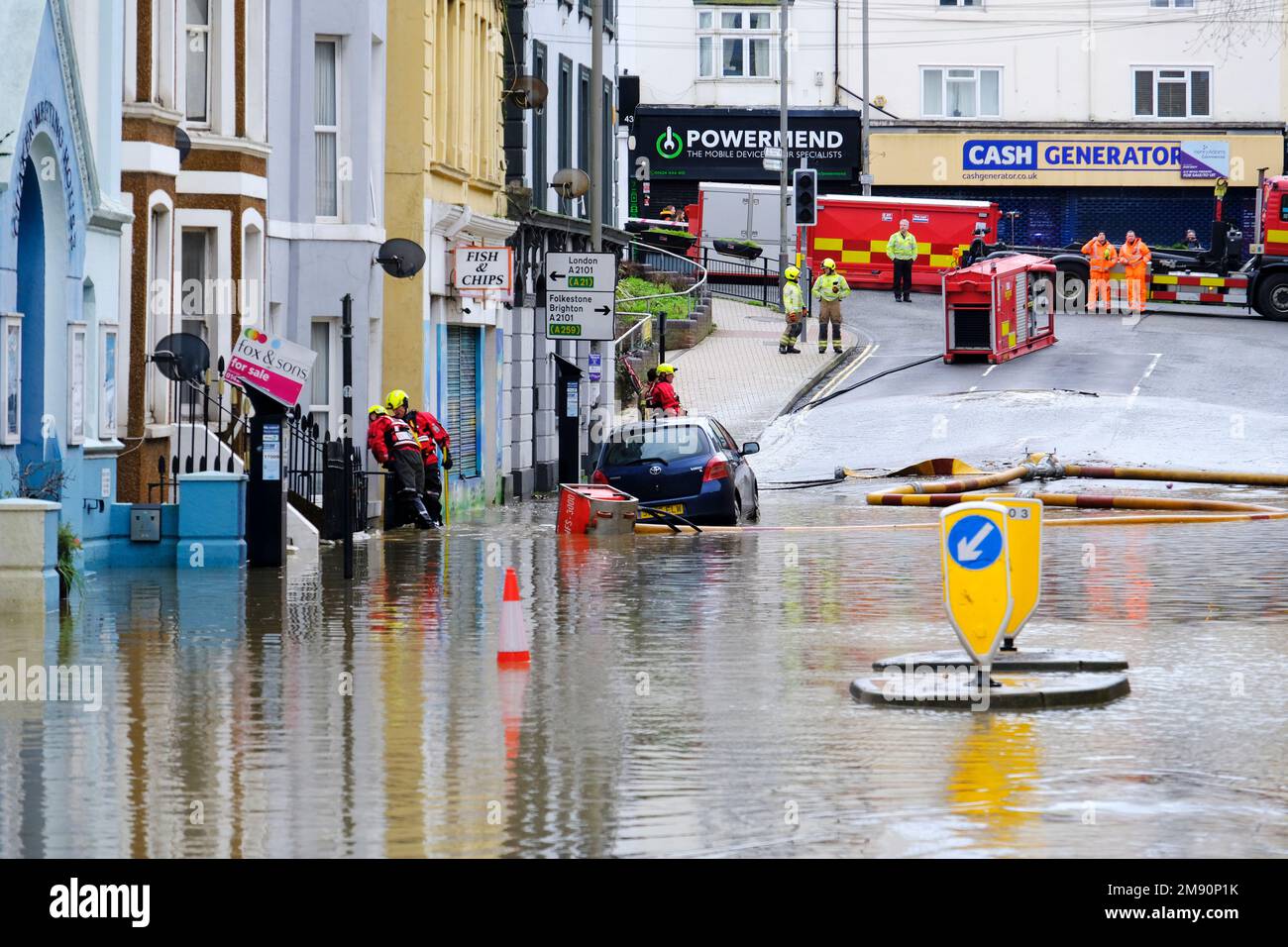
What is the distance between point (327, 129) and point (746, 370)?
22.2 meters


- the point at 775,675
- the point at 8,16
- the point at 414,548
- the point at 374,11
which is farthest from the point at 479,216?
the point at 775,675

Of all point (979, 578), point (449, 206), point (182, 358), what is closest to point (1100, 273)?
point (449, 206)

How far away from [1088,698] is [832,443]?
26.7 metres

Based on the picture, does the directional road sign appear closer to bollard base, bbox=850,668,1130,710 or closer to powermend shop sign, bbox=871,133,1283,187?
bollard base, bbox=850,668,1130,710

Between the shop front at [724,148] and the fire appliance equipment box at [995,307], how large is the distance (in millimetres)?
27849

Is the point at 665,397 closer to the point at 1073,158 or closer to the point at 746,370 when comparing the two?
the point at 746,370

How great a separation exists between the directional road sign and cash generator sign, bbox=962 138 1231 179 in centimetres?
4371

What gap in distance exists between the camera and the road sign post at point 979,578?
499 inches

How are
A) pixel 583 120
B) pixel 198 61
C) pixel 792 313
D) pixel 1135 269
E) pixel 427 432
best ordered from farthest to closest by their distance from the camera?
pixel 1135 269
pixel 792 313
pixel 583 120
pixel 427 432
pixel 198 61

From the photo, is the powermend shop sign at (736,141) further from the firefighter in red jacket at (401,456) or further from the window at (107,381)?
the window at (107,381)

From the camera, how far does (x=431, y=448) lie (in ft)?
91.0

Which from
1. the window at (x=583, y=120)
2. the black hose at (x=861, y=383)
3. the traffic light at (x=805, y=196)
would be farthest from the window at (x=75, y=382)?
the traffic light at (x=805, y=196)

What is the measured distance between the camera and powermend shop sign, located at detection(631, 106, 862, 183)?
74.2m
